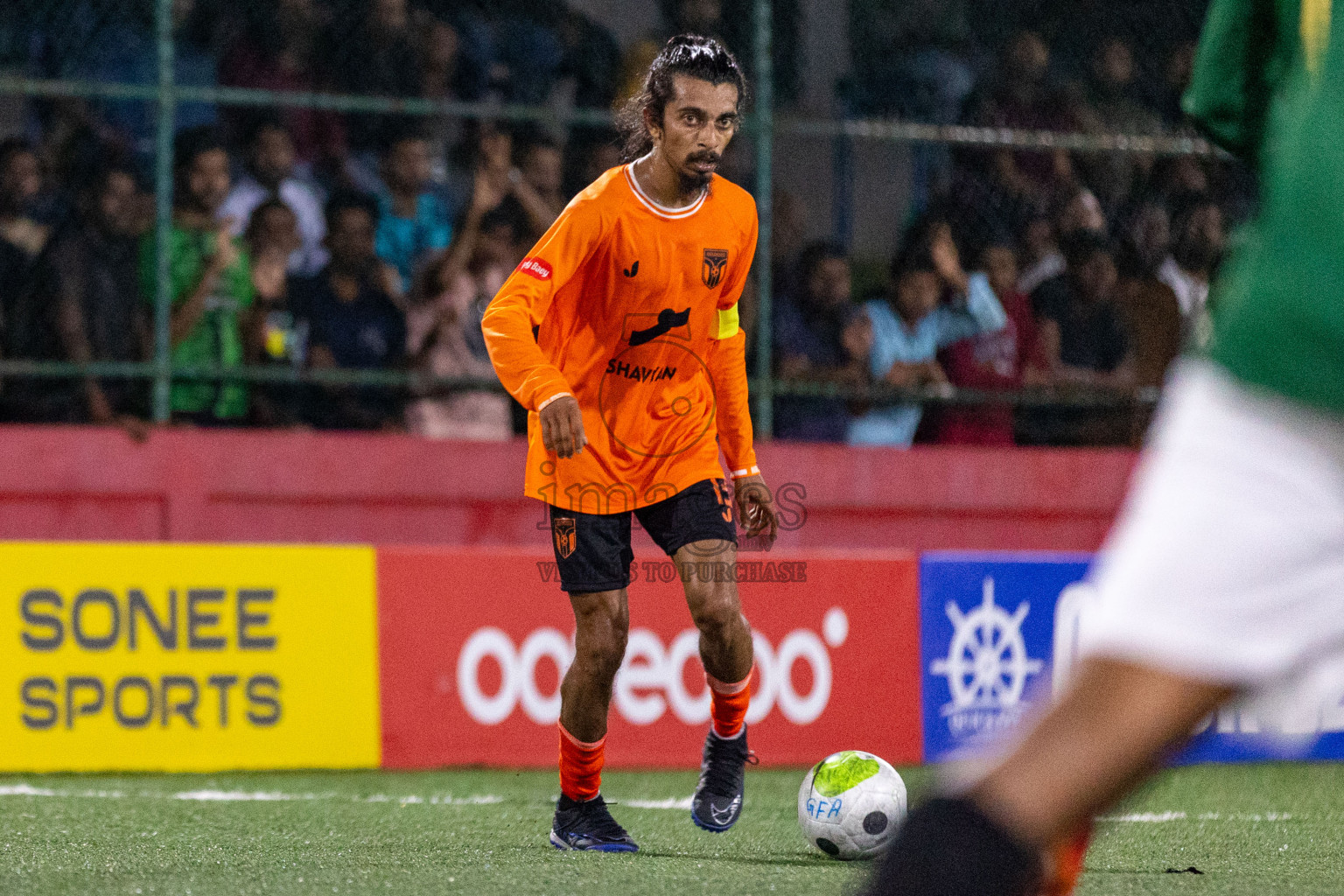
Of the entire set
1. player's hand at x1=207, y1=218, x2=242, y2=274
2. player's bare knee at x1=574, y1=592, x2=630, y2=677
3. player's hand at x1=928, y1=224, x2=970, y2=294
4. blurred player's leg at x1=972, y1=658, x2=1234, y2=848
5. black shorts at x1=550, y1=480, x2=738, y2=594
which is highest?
blurred player's leg at x1=972, y1=658, x2=1234, y2=848

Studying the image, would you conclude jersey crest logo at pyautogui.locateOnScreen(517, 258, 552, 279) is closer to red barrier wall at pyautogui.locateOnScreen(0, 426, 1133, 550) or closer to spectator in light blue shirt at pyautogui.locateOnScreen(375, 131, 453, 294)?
red barrier wall at pyautogui.locateOnScreen(0, 426, 1133, 550)

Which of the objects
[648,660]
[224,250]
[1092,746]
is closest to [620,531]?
[648,660]

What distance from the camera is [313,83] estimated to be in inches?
337

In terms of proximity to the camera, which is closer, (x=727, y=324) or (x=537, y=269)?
(x=537, y=269)

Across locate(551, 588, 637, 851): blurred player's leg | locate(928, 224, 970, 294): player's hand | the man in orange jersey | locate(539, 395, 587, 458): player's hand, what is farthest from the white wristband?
locate(928, 224, 970, 294): player's hand

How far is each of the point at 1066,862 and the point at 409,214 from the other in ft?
23.0

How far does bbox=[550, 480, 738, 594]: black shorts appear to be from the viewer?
479cm

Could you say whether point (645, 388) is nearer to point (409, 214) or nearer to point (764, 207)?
point (409, 214)

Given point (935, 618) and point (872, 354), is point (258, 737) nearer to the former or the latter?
point (935, 618)

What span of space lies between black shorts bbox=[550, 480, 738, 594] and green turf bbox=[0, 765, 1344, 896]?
0.75 m

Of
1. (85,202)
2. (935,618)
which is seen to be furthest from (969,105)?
(85,202)

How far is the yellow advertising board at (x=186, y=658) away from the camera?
268 inches

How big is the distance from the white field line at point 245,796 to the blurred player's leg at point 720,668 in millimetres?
1309

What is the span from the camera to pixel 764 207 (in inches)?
352
